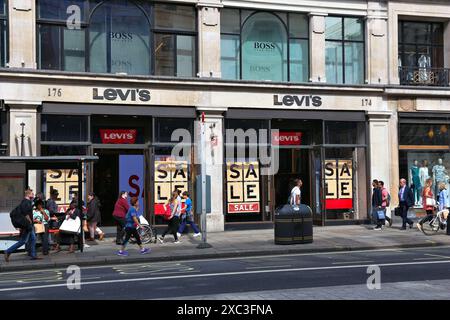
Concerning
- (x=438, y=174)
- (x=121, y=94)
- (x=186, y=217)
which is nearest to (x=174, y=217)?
(x=186, y=217)

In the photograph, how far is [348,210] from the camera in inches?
907

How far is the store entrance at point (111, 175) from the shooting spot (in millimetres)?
20438

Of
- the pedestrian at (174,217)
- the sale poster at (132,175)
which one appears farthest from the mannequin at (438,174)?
the sale poster at (132,175)

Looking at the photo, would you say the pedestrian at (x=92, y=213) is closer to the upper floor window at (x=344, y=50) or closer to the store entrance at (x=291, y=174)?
the store entrance at (x=291, y=174)

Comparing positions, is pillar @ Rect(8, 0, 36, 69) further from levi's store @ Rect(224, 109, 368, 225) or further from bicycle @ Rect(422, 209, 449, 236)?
bicycle @ Rect(422, 209, 449, 236)

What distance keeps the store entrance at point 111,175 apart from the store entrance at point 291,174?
18.9 feet

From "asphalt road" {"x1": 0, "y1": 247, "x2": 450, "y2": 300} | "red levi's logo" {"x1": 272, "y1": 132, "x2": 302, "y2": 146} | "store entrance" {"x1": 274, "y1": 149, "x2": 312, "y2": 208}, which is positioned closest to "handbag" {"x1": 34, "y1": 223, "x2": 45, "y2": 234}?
"asphalt road" {"x1": 0, "y1": 247, "x2": 450, "y2": 300}

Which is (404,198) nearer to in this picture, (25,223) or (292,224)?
(292,224)

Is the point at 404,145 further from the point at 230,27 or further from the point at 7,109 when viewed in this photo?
the point at 7,109

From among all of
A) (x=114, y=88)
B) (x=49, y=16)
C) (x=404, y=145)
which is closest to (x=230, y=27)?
(x=114, y=88)

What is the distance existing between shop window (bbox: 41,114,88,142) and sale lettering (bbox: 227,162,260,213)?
5489 mm

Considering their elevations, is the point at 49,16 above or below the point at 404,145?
above

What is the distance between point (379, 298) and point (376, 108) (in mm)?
15560
